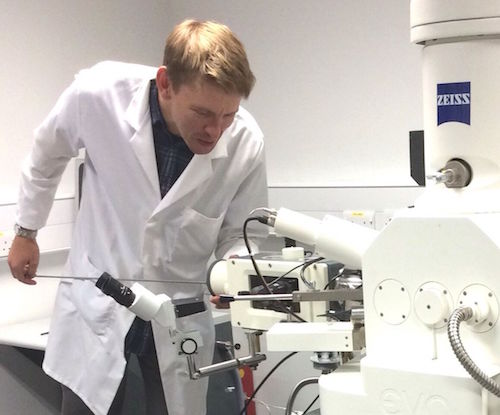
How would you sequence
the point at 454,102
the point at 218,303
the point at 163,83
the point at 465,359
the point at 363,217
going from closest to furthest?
the point at 465,359
the point at 454,102
the point at 218,303
the point at 163,83
the point at 363,217

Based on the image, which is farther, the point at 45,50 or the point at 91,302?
the point at 45,50

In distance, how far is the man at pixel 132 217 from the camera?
1.93 meters

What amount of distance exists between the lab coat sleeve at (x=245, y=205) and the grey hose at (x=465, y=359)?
1.08m

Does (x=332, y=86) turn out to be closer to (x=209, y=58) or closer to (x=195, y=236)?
(x=195, y=236)

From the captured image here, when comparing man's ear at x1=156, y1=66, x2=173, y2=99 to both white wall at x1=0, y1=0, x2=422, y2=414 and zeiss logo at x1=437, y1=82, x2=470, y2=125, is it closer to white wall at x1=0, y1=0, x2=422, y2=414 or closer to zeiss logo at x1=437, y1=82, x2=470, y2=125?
zeiss logo at x1=437, y1=82, x2=470, y2=125

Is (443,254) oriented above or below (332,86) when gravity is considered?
below

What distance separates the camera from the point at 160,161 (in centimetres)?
198

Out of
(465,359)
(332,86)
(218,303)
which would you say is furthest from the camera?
(332,86)

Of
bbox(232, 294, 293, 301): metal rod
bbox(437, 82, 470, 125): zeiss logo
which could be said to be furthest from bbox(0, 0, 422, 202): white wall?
bbox(437, 82, 470, 125): zeiss logo

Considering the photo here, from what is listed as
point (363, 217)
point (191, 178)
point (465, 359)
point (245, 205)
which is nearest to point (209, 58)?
point (191, 178)

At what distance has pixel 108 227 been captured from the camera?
200 centimetres

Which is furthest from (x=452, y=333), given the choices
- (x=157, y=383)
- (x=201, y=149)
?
(x=157, y=383)

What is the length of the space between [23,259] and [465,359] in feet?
4.63

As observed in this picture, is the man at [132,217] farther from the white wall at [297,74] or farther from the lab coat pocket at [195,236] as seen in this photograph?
the white wall at [297,74]
